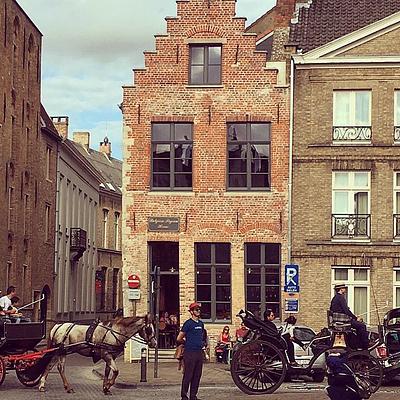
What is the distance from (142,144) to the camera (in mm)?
31312

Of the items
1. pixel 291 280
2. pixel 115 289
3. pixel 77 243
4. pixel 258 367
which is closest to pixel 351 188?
pixel 291 280

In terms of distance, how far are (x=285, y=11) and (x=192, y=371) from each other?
70.1ft

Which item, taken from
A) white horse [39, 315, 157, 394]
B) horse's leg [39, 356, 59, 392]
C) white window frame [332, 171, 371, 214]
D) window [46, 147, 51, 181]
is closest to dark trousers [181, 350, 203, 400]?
white horse [39, 315, 157, 394]

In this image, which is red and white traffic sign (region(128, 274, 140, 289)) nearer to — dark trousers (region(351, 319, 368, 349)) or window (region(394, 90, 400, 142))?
window (region(394, 90, 400, 142))

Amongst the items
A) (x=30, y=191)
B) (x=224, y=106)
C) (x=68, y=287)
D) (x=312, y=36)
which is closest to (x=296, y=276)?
(x=224, y=106)

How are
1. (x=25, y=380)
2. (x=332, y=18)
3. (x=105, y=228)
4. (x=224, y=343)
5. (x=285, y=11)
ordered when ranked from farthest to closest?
(x=105, y=228) → (x=285, y=11) → (x=332, y=18) → (x=224, y=343) → (x=25, y=380)

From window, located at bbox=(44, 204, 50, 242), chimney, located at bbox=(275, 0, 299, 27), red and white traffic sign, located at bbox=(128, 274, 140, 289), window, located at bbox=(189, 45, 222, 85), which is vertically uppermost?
chimney, located at bbox=(275, 0, 299, 27)

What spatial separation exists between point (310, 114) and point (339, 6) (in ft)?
16.6

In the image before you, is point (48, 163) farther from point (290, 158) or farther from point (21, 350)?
point (21, 350)

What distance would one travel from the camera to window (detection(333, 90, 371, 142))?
3059 cm

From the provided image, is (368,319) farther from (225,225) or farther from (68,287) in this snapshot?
(68,287)

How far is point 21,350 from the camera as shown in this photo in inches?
804

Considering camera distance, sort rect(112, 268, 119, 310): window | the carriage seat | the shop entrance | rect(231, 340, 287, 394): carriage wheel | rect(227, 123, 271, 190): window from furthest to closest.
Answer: rect(112, 268, 119, 310): window, the shop entrance, rect(227, 123, 271, 190): window, rect(231, 340, 287, 394): carriage wheel, the carriage seat

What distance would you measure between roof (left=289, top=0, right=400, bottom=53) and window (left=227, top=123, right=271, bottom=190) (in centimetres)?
315
